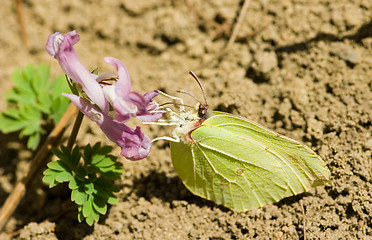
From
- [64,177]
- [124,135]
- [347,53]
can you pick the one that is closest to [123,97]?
[124,135]

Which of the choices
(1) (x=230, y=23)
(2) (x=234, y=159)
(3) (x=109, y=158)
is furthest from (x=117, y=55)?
(2) (x=234, y=159)

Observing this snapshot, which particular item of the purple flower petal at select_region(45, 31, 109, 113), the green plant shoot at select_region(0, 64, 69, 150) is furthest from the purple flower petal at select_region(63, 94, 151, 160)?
the green plant shoot at select_region(0, 64, 69, 150)

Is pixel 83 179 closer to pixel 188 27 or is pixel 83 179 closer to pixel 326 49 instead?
pixel 188 27

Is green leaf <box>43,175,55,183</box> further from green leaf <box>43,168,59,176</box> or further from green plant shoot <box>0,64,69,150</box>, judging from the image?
green plant shoot <box>0,64,69,150</box>

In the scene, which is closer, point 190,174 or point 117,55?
point 190,174

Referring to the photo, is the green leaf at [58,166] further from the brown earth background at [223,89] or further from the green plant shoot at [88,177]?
the brown earth background at [223,89]

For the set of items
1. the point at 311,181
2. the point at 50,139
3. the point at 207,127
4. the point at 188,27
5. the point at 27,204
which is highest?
the point at 188,27
